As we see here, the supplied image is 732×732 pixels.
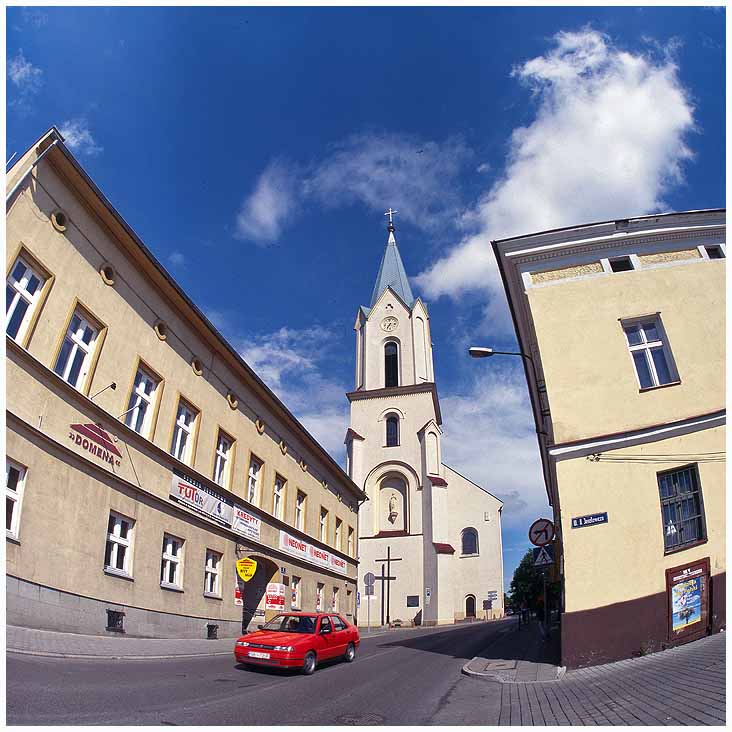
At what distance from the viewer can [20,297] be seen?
12.4 meters

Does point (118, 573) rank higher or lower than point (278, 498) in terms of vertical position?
lower

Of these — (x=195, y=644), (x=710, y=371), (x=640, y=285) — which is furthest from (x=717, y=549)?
(x=195, y=644)

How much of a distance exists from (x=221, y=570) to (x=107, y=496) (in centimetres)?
690

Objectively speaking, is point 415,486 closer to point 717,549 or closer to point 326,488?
point 326,488

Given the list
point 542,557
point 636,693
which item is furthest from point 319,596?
point 636,693

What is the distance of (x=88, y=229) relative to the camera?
14.4 m

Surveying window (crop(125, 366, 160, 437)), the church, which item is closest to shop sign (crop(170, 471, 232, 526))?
window (crop(125, 366, 160, 437))

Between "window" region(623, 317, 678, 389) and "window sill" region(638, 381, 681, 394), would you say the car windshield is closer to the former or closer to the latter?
"window sill" region(638, 381, 681, 394)

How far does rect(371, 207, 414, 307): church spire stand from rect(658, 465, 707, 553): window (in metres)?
47.2

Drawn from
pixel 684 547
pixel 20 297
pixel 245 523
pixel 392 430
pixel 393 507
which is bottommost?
pixel 393 507


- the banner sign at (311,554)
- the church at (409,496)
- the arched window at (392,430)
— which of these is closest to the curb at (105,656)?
the banner sign at (311,554)

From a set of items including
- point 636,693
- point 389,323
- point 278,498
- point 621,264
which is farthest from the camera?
point 389,323

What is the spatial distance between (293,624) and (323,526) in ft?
60.5

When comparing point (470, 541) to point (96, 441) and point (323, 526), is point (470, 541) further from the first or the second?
point (96, 441)
